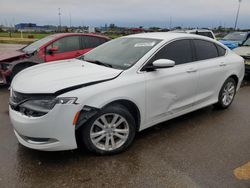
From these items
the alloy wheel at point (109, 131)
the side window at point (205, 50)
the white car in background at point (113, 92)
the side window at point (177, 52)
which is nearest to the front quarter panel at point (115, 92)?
the white car in background at point (113, 92)

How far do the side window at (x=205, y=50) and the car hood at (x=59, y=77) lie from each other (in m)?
1.79

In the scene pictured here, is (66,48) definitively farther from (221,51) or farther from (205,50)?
(221,51)

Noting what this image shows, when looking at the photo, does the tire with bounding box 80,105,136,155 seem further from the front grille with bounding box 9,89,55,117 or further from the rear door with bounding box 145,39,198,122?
the front grille with bounding box 9,89,55,117

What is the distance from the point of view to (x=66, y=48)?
667 centimetres

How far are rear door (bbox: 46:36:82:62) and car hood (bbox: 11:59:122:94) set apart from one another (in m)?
2.98

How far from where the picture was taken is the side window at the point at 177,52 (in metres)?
3.62

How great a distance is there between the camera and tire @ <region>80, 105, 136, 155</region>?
2921mm

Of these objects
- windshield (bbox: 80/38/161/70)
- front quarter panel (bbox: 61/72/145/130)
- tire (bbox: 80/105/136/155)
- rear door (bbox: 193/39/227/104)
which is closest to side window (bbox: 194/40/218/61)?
rear door (bbox: 193/39/227/104)

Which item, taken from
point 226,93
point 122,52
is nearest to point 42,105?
point 122,52

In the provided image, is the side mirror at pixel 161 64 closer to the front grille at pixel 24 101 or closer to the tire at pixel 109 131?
the tire at pixel 109 131

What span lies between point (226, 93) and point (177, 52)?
5.90 ft

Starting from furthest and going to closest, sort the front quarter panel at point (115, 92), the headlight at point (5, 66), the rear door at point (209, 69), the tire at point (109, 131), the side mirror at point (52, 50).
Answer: the side mirror at point (52, 50)
the headlight at point (5, 66)
the rear door at point (209, 69)
the tire at point (109, 131)
the front quarter panel at point (115, 92)

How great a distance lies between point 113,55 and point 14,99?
1647 mm

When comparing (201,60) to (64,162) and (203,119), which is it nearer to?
(203,119)
